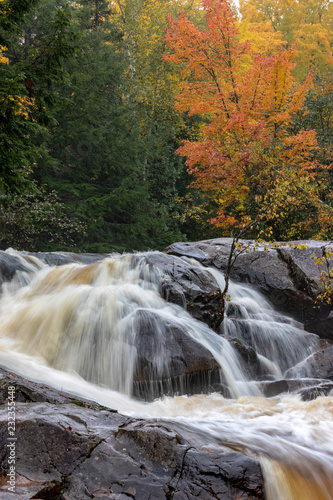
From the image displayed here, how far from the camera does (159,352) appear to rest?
5.23 metres

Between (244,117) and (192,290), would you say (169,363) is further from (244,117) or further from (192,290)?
(244,117)

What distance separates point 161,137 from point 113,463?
16.1 metres

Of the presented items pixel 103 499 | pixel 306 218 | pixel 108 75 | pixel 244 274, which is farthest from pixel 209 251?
pixel 108 75

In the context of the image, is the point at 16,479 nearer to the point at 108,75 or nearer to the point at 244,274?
the point at 244,274

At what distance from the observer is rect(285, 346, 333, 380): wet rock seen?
Result: 6.06 meters

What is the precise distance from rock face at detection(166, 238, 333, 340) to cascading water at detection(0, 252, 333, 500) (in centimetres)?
58

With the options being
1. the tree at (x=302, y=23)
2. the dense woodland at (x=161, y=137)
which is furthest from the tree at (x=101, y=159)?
the tree at (x=302, y=23)

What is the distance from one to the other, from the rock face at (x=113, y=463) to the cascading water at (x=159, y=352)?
0.78 feet

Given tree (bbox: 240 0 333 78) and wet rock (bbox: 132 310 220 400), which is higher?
tree (bbox: 240 0 333 78)

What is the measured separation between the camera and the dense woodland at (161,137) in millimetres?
11180

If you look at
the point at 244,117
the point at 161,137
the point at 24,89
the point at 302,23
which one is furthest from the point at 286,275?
the point at 302,23

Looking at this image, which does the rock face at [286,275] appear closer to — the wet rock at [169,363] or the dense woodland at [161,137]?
the dense woodland at [161,137]

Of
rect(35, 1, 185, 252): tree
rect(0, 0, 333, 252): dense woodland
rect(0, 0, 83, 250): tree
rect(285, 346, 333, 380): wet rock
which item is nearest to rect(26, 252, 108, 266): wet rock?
rect(0, 0, 333, 252): dense woodland

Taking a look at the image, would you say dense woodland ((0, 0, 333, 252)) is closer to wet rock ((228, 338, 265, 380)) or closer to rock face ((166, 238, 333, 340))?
rock face ((166, 238, 333, 340))
